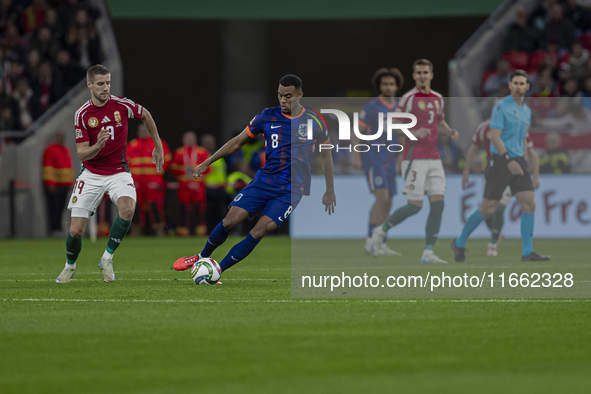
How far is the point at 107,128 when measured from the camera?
863 centimetres

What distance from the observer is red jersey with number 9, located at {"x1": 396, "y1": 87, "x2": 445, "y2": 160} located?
10773mm

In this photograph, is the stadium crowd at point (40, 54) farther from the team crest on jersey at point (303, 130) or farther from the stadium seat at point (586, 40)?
the team crest on jersey at point (303, 130)

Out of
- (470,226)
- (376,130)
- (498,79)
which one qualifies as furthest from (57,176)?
(470,226)

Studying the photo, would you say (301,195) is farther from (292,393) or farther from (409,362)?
(292,393)

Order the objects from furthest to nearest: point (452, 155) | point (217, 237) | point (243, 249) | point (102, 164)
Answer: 1. point (452, 155)
2. point (102, 164)
3. point (217, 237)
4. point (243, 249)

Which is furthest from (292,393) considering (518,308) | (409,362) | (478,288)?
(478,288)

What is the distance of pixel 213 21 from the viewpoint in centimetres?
2391

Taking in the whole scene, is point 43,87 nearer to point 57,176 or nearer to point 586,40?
point 57,176

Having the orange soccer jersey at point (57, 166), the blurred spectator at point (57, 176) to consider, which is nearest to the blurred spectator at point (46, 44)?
the blurred spectator at point (57, 176)

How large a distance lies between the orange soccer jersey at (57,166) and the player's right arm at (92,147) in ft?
32.9

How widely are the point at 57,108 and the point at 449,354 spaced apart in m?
15.5

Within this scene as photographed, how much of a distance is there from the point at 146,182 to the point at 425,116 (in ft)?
29.3

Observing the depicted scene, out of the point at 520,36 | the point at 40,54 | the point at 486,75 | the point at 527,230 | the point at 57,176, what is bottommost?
the point at 527,230

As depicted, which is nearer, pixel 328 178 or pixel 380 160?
pixel 328 178
